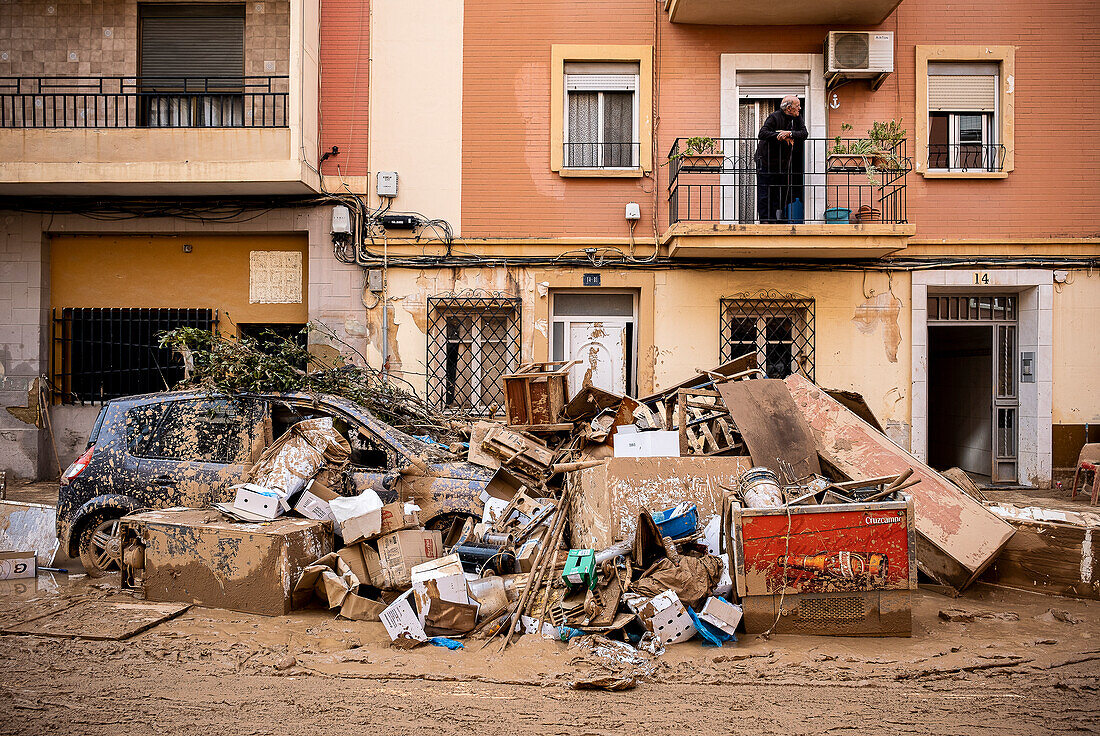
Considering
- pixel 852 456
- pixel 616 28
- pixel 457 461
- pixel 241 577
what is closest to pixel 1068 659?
pixel 852 456

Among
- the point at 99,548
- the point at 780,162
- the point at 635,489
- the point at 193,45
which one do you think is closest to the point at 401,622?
the point at 635,489

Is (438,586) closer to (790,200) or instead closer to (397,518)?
(397,518)

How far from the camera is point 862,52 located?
9992mm

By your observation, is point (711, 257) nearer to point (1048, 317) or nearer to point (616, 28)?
point (616, 28)

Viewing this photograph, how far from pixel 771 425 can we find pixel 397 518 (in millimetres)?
3065

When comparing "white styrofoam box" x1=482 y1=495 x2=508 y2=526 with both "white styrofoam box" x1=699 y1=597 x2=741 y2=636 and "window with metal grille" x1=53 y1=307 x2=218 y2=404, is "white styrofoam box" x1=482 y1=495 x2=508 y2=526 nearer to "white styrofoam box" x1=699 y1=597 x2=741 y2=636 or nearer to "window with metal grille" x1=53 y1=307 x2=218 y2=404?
"white styrofoam box" x1=699 y1=597 x2=741 y2=636

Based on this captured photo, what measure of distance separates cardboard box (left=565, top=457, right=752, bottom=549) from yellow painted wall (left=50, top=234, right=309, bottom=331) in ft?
22.5

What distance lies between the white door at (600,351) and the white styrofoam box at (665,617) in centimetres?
619

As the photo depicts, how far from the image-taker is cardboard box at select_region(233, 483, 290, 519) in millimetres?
5355

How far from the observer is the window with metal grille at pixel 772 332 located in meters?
10.4

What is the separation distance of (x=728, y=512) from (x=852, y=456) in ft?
6.24

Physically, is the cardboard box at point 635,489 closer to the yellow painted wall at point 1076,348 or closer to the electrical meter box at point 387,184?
the electrical meter box at point 387,184

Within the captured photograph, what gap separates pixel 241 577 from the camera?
513 cm

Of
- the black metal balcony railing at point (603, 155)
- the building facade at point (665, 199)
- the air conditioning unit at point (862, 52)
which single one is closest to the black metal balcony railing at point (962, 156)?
the building facade at point (665, 199)
